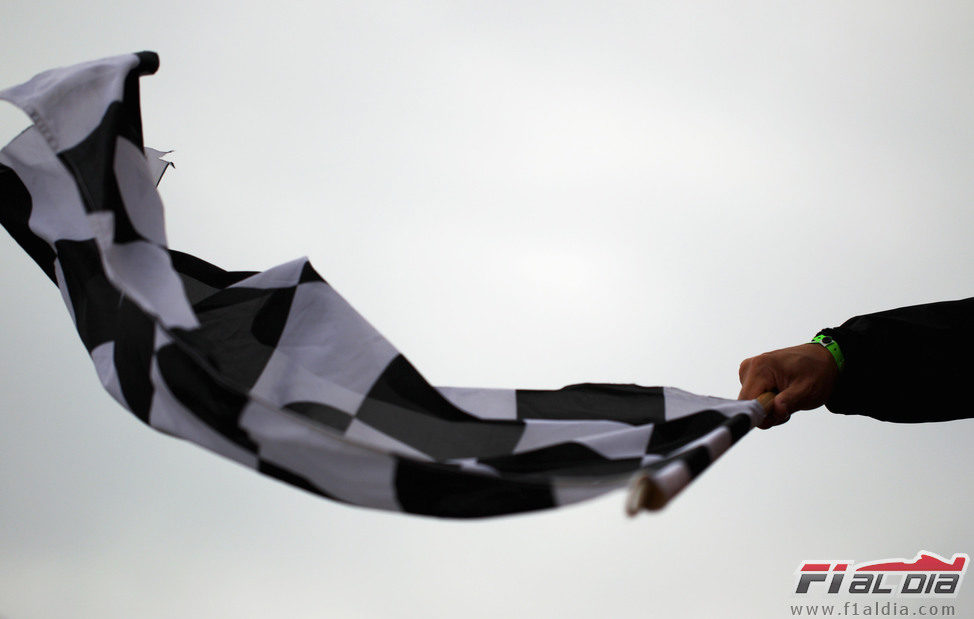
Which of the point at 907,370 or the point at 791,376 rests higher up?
the point at 791,376

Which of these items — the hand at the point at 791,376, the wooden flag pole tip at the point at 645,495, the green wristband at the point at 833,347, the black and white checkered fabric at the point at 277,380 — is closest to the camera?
the wooden flag pole tip at the point at 645,495

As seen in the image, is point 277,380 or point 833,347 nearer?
point 277,380

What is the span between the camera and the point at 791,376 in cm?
203

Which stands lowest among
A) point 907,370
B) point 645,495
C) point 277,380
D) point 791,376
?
point 907,370

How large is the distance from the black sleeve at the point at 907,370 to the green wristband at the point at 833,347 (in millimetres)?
14

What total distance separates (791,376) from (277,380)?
1336 mm

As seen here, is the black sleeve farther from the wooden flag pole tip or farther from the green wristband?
the wooden flag pole tip

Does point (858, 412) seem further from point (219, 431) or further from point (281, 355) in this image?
point (219, 431)

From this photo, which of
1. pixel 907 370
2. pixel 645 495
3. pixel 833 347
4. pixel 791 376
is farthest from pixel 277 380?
pixel 907 370

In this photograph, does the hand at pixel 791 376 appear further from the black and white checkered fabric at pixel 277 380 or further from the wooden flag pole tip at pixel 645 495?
the wooden flag pole tip at pixel 645 495

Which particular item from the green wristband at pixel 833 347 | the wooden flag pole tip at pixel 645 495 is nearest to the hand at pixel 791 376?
the green wristband at pixel 833 347

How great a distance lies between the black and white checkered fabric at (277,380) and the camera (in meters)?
1.35

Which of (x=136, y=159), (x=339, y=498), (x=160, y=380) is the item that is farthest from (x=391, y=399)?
(x=136, y=159)

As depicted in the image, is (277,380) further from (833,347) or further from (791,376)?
(833,347)
